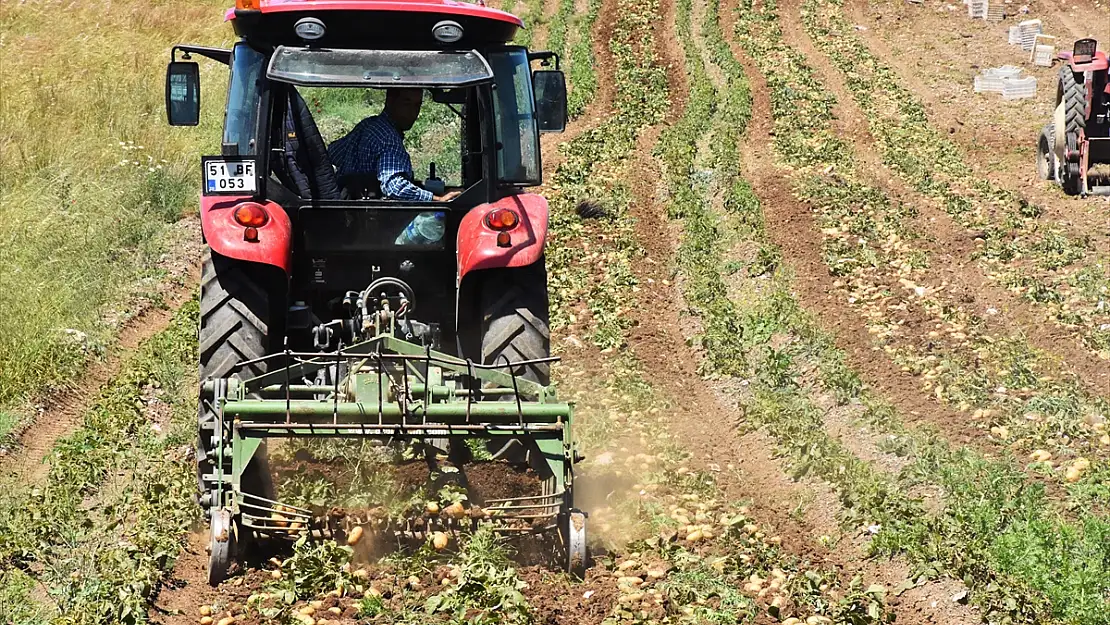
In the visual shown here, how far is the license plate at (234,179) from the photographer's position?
22.1 feet

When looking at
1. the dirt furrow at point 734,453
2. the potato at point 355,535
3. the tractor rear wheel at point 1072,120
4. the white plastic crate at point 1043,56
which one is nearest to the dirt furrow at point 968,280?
the dirt furrow at point 734,453

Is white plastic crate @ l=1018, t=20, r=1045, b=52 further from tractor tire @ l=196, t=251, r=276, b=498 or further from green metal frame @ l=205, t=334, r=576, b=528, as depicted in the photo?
tractor tire @ l=196, t=251, r=276, b=498

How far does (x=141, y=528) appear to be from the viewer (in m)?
6.52

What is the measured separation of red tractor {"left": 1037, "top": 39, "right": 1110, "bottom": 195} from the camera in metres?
15.7

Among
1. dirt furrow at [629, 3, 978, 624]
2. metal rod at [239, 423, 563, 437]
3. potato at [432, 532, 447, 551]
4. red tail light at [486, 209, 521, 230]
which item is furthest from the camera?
red tail light at [486, 209, 521, 230]

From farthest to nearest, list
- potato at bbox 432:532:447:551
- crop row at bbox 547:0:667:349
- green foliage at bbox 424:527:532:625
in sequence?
crop row at bbox 547:0:667:349 < potato at bbox 432:532:447:551 < green foliage at bbox 424:527:532:625

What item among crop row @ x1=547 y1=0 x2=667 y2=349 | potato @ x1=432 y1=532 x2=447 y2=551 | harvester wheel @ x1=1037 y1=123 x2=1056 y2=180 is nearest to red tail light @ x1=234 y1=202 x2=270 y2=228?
potato @ x1=432 y1=532 x2=447 y2=551

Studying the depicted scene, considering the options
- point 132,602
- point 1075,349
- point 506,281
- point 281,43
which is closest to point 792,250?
point 1075,349

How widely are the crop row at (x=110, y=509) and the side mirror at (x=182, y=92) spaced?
2035 mm

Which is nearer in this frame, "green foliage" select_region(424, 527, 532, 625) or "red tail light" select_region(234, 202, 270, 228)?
"green foliage" select_region(424, 527, 532, 625)

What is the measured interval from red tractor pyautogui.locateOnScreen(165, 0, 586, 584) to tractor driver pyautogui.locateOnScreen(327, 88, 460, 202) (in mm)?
64

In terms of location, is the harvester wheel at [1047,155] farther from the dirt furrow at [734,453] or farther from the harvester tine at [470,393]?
the harvester tine at [470,393]

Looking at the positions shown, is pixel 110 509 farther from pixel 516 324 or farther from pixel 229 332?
pixel 516 324

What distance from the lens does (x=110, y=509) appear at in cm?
694
